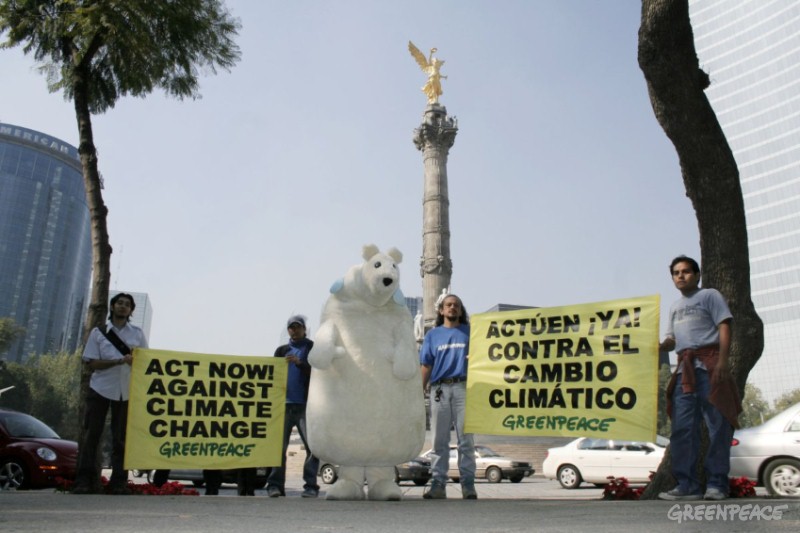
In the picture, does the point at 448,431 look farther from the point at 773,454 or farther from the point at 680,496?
the point at 773,454

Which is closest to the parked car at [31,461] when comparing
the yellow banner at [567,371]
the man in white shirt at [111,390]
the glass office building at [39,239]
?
the man in white shirt at [111,390]

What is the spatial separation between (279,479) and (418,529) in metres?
3.84

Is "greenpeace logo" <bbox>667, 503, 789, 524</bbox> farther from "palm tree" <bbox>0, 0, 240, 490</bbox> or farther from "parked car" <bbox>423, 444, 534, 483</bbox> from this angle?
"parked car" <bbox>423, 444, 534, 483</bbox>

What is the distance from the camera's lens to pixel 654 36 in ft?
20.0

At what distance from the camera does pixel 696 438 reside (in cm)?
511

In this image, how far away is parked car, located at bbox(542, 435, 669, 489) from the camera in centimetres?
1338

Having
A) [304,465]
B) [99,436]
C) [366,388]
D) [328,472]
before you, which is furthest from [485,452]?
[366,388]

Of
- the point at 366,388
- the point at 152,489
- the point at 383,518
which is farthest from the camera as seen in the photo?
the point at 152,489

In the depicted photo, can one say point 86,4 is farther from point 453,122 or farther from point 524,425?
point 453,122

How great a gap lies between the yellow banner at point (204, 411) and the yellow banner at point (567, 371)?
2071 mm

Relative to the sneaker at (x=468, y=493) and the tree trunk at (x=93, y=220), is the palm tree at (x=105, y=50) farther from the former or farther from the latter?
the sneaker at (x=468, y=493)

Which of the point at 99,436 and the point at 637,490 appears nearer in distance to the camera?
the point at 99,436

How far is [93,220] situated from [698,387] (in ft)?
21.9

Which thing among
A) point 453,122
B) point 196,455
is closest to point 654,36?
point 196,455
